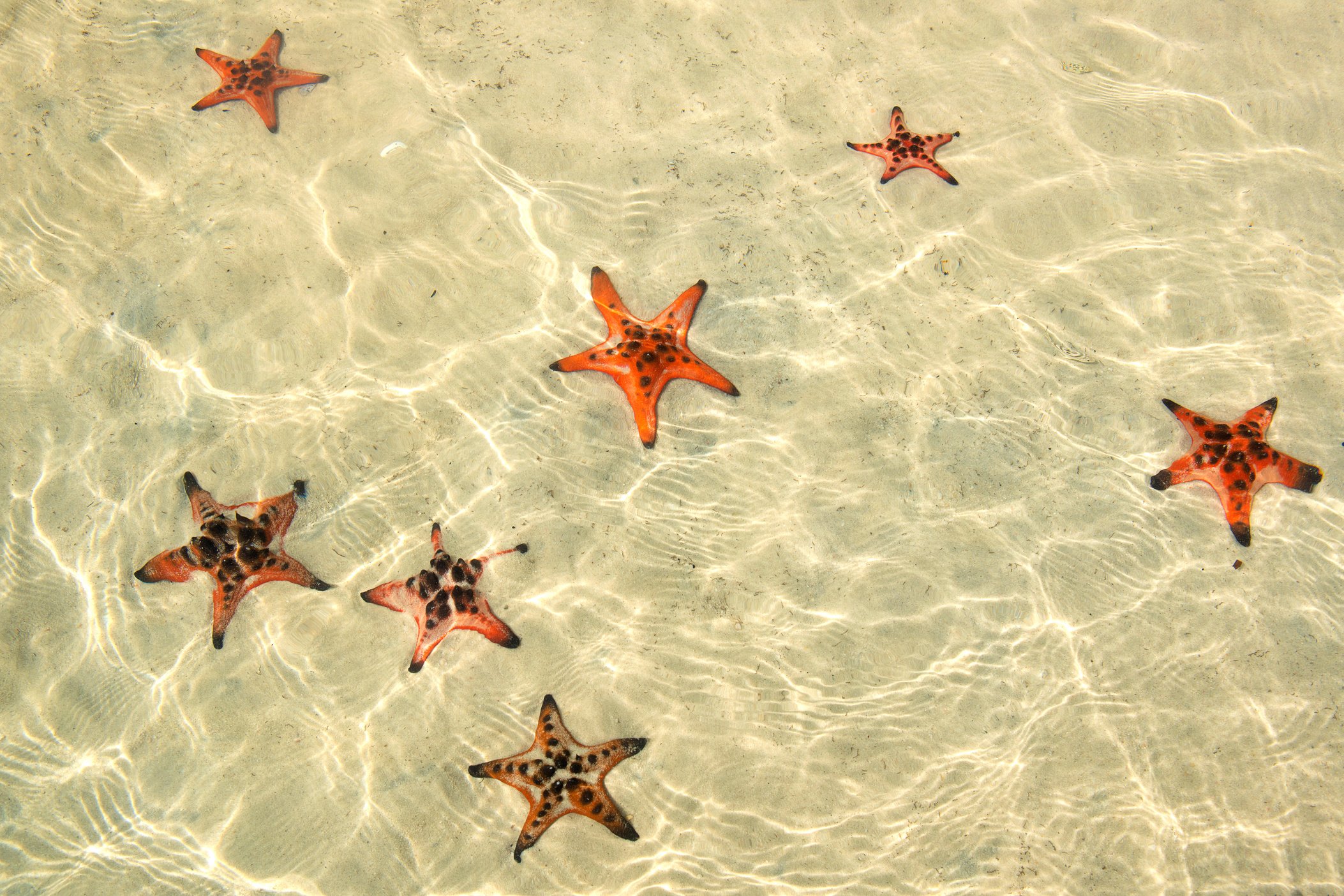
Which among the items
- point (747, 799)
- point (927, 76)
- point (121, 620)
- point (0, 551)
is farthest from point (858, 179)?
point (0, 551)

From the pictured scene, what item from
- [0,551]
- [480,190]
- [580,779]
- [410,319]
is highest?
[480,190]

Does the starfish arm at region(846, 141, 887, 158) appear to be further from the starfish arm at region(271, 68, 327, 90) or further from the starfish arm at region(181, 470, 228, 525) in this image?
the starfish arm at region(181, 470, 228, 525)

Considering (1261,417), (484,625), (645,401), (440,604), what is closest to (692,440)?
(645,401)

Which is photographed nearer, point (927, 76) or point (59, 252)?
point (59, 252)

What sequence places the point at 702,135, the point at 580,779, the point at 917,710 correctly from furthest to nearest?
the point at 702,135 < the point at 917,710 < the point at 580,779

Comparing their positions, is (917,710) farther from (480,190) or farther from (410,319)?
(480,190)

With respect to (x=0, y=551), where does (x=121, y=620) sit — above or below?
below
